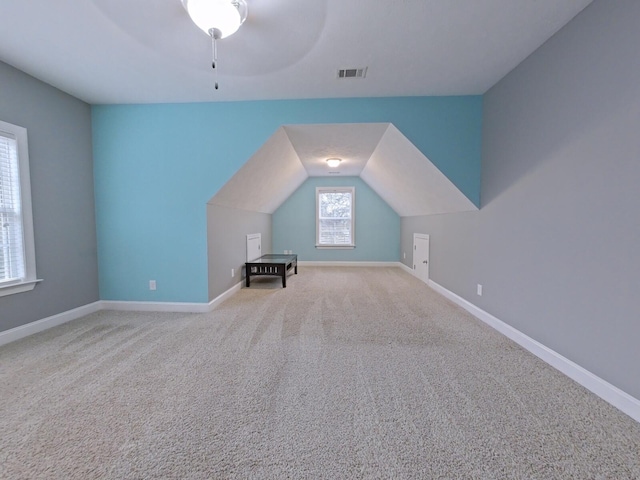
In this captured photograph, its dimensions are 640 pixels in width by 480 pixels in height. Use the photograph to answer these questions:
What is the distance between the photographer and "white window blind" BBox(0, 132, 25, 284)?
224 centimetres

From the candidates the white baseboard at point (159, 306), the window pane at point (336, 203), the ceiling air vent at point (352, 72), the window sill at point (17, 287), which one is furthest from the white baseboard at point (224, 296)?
the window pane at point (336, 203)

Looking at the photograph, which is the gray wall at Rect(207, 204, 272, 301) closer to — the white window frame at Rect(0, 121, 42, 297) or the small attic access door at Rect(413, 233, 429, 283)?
the white window frame at Rect(0, 121, 42, 297)

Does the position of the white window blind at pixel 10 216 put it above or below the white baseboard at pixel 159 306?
above

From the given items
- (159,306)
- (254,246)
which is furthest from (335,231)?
(159,306)

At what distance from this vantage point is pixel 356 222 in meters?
6.32

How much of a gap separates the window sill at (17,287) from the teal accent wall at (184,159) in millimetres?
731

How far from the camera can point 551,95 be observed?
192 cm

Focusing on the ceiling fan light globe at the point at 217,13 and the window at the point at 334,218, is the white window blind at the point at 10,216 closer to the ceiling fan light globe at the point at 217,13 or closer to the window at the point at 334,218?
the ceiling fan light globe at the point at 217,13

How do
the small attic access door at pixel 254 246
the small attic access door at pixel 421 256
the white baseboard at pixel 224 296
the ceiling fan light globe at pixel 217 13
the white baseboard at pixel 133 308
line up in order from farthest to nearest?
the small attic access door at pixel 254 246 → the small attic access door at pixel 421 256 → the white baseboard at pixel 224 296 → the white baseboard at pixel 133 308 → the ceiling fan light globe at pixel 217 13

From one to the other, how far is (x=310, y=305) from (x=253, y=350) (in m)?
1.26

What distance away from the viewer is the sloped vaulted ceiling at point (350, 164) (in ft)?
10.1

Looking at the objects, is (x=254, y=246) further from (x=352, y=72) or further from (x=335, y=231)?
(x=352, y=72)

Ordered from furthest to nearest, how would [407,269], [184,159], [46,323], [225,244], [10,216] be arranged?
[407,269]
[225,244]
[184,159]
[46,323]
[10,216]

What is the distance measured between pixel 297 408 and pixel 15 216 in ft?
9.87
